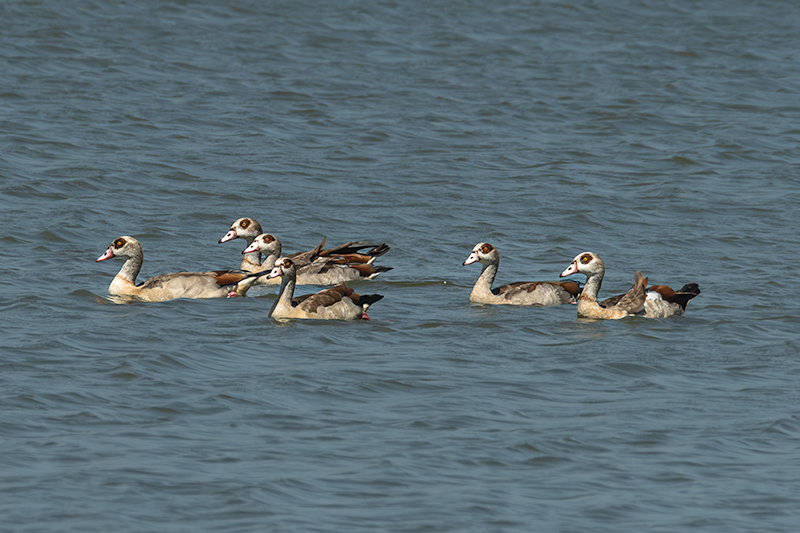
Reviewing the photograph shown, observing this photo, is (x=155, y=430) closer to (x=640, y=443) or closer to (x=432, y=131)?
(x=640, y=443)

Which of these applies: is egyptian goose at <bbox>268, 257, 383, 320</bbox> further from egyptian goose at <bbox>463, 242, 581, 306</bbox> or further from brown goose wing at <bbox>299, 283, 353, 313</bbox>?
egyptian goose at <bbox>463, 242, 581, 306</bbox>

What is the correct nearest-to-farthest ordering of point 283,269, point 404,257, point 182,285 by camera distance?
point 283,269, point 182,285, point 404,257

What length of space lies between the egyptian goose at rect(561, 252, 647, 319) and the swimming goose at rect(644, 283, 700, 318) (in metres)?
0.15

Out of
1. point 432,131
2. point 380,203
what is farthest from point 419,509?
point 432,131

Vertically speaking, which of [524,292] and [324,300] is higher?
[524,292]

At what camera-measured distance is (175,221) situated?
20047mm

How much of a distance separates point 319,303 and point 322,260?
277cm

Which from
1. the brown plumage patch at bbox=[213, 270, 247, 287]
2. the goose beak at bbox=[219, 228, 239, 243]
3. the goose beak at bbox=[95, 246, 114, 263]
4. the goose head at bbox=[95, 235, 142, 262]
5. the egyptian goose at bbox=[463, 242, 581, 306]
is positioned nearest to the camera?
the brown plumage patch at bbox=[213, 270, 247, 287]

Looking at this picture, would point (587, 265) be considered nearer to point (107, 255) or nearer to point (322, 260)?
point (322, 260)

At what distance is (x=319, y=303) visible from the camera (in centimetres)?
1516

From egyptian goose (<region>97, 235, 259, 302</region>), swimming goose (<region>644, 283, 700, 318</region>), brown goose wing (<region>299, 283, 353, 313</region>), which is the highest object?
swimming goose (<region>644, 283, 700, 318</region>)

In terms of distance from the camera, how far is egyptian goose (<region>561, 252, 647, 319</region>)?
15391 mm

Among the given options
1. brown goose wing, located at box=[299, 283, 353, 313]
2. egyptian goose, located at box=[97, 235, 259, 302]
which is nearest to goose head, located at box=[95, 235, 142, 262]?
egyptian goose, located at box=[97, 235, 259, 302]

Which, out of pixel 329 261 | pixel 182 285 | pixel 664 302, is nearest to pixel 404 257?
pixel 329 261
